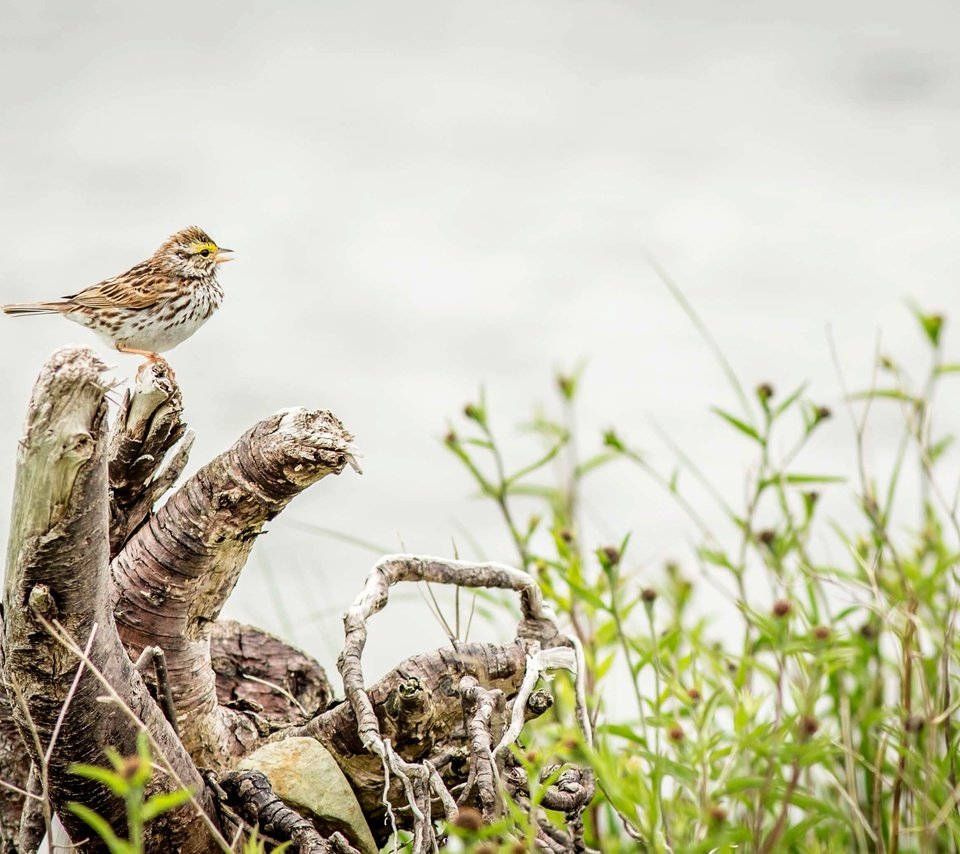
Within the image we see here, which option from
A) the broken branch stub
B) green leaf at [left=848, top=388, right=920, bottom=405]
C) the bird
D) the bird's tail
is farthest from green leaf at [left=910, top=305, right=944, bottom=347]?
the bird's tail

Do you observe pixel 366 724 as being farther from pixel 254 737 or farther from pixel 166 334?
pixel 166 334

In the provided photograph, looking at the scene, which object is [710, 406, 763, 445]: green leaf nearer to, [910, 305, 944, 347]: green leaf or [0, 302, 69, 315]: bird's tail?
[910, 305, 944, 347]: green leaf

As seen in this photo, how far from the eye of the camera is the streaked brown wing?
127 inches

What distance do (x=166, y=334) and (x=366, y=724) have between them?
5.40ft

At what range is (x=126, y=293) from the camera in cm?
326

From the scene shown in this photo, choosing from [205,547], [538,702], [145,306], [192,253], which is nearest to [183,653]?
[205,547]

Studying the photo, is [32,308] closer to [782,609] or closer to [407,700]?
[407,700]

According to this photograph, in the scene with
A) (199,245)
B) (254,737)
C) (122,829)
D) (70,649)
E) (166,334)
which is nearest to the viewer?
(70,649)

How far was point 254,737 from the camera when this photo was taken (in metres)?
2.47

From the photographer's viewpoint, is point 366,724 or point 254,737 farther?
point 254,737

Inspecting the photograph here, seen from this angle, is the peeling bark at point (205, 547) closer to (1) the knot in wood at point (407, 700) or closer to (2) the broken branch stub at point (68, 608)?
(2) the broken branch stub at point (68, 608)

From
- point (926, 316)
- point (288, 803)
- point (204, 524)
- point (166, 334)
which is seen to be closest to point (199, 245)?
point (166, 334)

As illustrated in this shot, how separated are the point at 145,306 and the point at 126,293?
8 centimetres

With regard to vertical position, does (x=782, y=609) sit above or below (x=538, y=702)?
above
